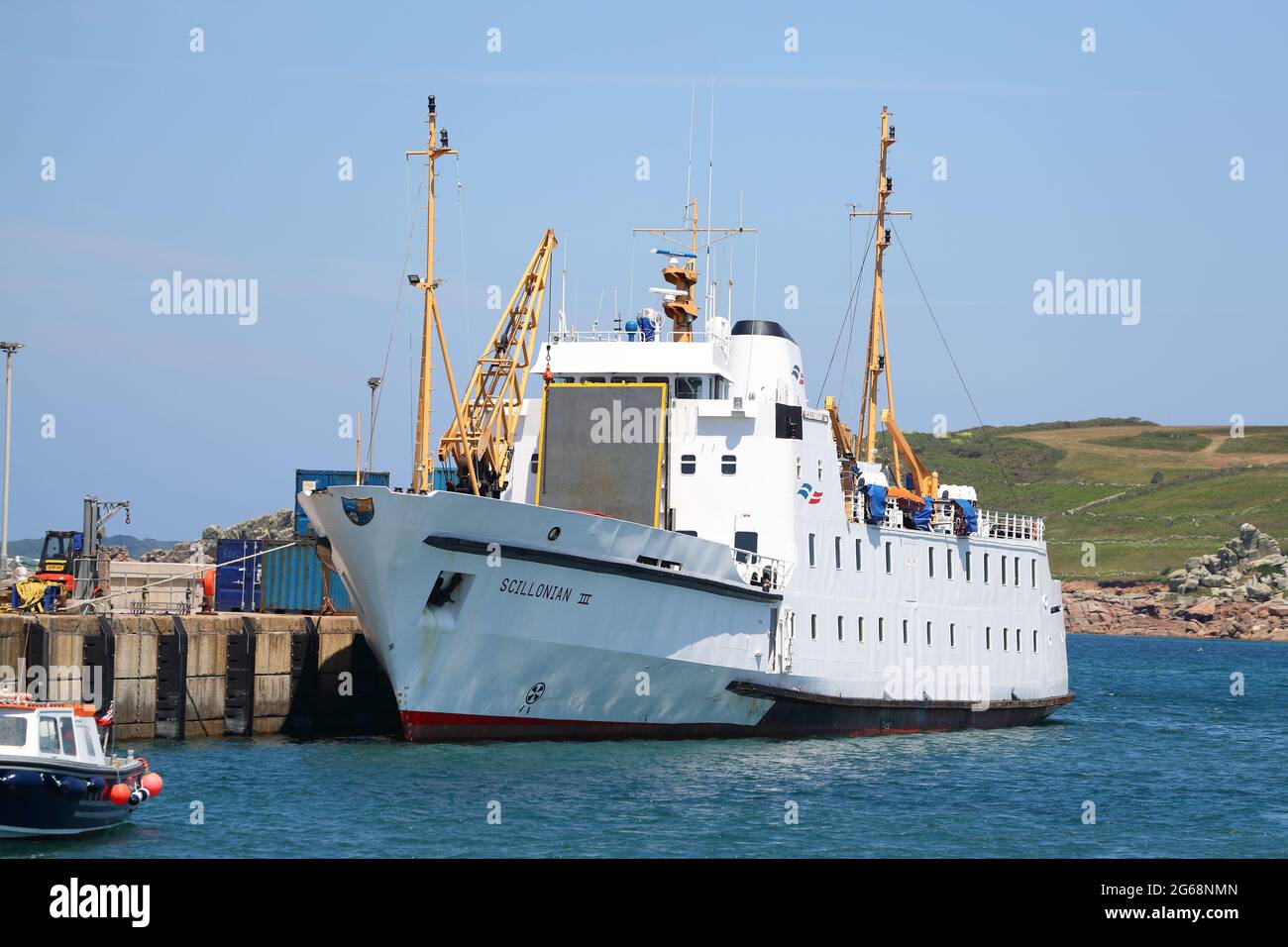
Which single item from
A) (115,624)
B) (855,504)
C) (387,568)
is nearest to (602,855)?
(387,568)

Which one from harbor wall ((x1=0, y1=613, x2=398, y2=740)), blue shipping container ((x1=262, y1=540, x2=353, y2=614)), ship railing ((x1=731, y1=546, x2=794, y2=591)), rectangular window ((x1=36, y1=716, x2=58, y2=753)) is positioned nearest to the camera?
rectangular window ((x1=36, y1=716, x2=58, y2=753))

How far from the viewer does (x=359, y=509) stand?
107 ft

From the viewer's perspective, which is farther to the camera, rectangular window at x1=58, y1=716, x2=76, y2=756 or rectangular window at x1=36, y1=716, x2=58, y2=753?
rectangular window at x1=58, y1=716, x2=76, y2=756

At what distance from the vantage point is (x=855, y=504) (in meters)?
42.1

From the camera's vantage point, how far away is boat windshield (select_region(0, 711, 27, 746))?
80.2ft

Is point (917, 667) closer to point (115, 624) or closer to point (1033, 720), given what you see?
point (1033, 720)

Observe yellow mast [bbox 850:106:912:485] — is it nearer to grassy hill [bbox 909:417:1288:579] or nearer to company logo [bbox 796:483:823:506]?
company logo [bbox 796:483:823:506]

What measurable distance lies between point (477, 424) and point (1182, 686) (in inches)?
1737

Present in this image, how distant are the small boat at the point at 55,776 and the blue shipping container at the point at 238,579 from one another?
65.0ft

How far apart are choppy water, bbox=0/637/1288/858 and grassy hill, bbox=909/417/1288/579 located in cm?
11165

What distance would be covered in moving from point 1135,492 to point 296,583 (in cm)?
14456

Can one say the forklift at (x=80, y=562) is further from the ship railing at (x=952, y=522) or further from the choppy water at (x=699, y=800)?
the ship railing at (x=952, y=522)
